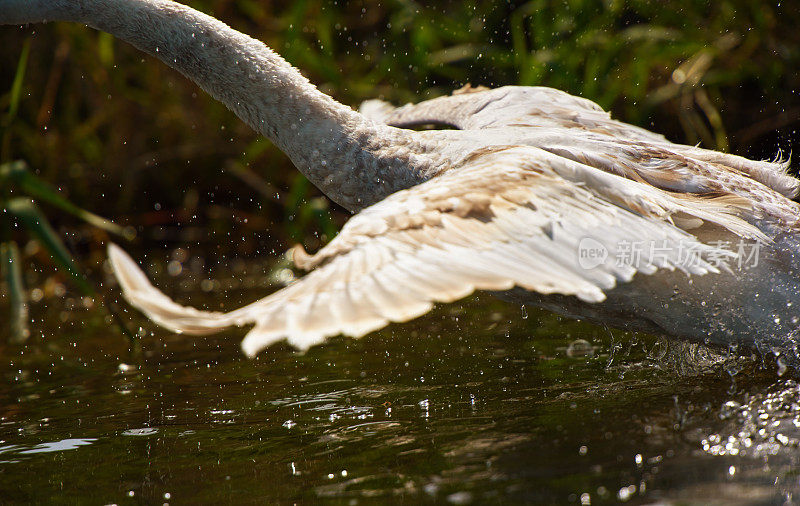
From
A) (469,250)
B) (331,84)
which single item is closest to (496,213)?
(469,250)

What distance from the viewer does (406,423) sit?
3570 mm

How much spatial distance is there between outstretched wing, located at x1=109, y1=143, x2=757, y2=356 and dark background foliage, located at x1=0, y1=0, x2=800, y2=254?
3.52 meters

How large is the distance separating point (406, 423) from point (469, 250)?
37.4 inches

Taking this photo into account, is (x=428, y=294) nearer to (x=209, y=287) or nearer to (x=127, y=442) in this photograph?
(x=127, y=442)

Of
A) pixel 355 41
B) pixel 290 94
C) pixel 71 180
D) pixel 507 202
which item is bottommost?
pixel 507 202

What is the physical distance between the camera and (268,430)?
370cm

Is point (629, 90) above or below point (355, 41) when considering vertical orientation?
below

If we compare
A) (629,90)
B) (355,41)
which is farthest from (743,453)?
(355,41)

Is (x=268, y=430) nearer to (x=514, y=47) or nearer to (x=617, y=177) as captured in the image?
(x=617, y=177)

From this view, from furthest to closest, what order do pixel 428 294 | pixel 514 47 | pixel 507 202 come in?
1. pixel 514 47
2. pixel 507 202
3. pixel 428 294

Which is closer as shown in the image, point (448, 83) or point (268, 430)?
point (268, 430)

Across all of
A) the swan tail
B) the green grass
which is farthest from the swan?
the green grass

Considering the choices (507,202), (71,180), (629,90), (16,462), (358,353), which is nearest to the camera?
(507,202)

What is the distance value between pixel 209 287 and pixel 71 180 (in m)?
1.92
